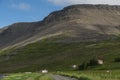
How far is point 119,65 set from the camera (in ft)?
639

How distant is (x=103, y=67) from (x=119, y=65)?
923 centimetres

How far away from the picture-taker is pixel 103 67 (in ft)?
655

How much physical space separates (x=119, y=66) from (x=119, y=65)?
13.3 ft

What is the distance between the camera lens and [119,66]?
191 m

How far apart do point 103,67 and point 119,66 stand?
11514 mm
